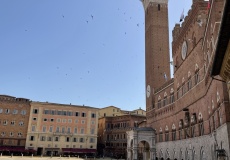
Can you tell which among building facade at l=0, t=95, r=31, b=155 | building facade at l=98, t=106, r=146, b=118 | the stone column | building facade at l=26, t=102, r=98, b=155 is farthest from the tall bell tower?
building facade at l=98, t=106, r=146, b=118

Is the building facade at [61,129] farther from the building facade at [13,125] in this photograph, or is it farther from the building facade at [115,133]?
the building facade at [115,133]

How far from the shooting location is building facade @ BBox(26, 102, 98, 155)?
61344 mm

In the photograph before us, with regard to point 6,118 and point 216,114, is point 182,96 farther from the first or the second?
point 6,118

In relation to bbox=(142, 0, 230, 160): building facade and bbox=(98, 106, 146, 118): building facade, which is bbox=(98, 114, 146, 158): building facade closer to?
bbox=(98, 106, 146, 118): building facade

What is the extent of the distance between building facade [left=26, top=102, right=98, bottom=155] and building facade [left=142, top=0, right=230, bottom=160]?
68.2ft

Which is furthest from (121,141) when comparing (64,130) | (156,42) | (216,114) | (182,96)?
(216,114)

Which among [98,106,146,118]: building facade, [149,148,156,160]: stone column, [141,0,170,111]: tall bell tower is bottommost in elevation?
[149,148,156,160]: stone column

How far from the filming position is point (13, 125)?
59969mm

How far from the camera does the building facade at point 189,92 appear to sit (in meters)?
17.8

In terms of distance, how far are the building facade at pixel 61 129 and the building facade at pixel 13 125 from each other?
1.41 m

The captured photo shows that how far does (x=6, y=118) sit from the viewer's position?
5975cm

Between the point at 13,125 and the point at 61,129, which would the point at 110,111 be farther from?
the point at 13,125

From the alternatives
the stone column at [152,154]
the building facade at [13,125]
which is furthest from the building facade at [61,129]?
the stone column at [152,154]

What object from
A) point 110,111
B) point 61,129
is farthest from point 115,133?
point 61,129
